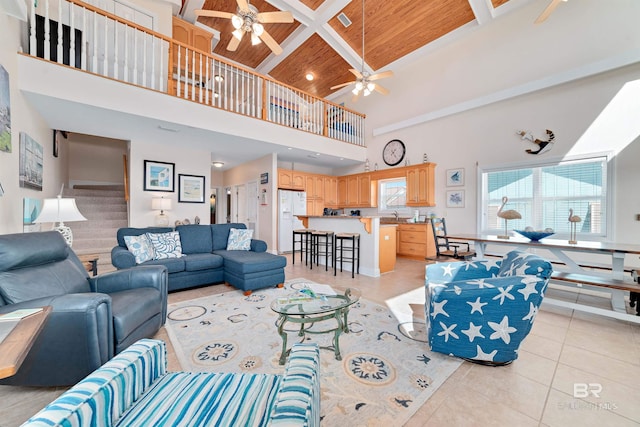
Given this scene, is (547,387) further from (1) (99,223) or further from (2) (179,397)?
(1) (99,223)

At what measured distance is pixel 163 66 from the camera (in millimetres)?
4223

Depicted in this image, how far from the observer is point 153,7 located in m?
5.03

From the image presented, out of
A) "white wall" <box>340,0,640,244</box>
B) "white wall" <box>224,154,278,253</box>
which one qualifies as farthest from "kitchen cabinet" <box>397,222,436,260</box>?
"white wall" <box>224,154,278,253</box>

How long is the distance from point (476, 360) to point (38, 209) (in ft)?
16.7

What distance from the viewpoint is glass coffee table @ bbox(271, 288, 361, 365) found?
1857 millimetres

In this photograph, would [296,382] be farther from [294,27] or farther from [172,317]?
[294,27]

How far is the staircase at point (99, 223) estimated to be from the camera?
15.0ft

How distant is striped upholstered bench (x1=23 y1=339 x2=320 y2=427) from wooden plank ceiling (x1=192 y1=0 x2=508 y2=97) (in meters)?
6.59

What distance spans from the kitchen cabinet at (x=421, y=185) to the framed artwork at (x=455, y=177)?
370 millimetres

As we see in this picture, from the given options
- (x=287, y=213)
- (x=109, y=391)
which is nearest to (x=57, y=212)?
(x=109, y=391)

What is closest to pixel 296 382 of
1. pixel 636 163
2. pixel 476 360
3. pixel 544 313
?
pixel 476 360

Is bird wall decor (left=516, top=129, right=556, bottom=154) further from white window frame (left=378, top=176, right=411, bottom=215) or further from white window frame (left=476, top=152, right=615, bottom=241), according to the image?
white window frame (left=378, top=176, right=411, bottom=215)

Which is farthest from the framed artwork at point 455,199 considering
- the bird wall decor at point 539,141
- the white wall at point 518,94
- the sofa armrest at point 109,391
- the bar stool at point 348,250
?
the sofa armrest at point 109,391

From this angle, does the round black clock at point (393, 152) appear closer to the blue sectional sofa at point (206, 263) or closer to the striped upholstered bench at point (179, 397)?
the blue sectional sofa at point (206, 263)
